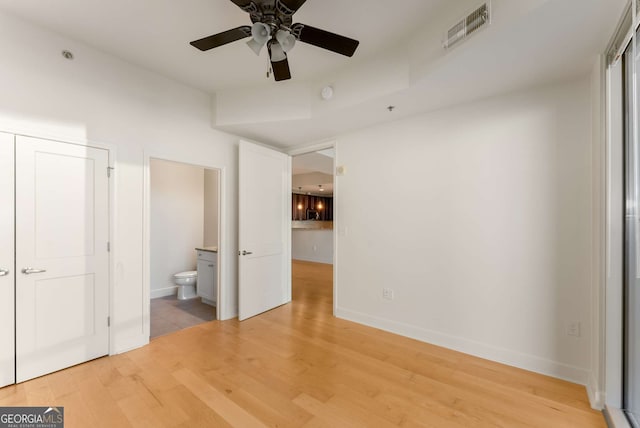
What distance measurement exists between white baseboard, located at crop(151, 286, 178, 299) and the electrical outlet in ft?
17.4

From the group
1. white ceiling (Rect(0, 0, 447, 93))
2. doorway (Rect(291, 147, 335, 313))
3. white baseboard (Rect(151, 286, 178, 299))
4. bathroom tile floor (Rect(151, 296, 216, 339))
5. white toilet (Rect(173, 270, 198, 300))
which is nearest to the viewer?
white ceiling (Rect(0, 0, 447, 93))

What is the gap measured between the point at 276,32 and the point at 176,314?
3687mm

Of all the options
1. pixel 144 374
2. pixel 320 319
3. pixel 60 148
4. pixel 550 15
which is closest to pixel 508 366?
pixel 320 319

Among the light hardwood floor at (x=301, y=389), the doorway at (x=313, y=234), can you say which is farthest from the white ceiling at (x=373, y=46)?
the light hardwood floor at (x=301, y=389)

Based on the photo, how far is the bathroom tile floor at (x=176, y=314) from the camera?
3.29 metres

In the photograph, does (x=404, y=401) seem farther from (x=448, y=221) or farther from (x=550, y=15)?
(x=550, y=15)

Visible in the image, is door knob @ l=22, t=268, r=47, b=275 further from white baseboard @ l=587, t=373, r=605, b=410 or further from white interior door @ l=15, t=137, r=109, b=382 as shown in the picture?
white baseboard @ l=587, t=373, r=605, b=410

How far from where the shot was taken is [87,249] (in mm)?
2500

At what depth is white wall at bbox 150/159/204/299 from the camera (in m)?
4.64

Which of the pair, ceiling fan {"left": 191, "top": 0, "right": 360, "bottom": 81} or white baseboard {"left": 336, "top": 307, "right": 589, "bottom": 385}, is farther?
white baseboard {"left": 336, "top": 307, "right": 589, "bottom": 385}

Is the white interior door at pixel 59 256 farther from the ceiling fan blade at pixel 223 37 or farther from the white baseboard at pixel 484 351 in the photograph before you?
the white baseboard at pixel 484 351

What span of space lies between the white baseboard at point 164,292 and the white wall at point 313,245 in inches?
172

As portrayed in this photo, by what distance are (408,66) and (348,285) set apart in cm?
262

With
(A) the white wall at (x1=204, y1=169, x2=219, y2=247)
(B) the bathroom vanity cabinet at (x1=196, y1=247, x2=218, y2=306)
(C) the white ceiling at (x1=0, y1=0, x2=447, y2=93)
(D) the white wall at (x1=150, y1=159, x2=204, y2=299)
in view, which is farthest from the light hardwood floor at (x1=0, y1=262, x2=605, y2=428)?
(C) the white ceiling at (x1=0, y1=0, x2=447, y2=93)
